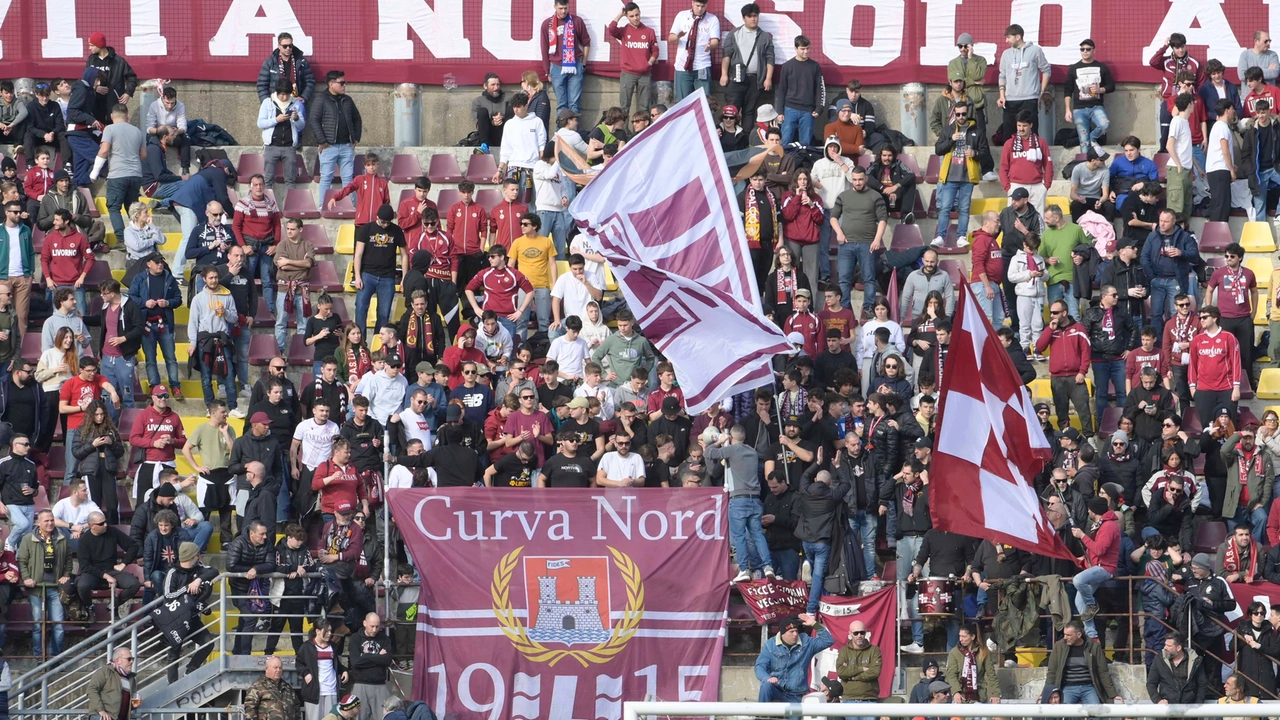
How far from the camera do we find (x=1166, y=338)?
22.6 metres

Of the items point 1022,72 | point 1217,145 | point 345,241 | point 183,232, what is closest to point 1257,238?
point 1217,145

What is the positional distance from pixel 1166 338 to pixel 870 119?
18.1ft

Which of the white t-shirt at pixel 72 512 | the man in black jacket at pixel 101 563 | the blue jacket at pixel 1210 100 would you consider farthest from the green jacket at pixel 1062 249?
the white t-shirt at pixel 72 512

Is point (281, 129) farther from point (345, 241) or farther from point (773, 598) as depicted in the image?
point (773, 598)

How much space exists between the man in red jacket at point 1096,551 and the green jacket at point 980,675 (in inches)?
45.2

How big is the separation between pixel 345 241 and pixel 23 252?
13.1 ft

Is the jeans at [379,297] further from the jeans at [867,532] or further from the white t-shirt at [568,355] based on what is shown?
the jeans at [867,532]

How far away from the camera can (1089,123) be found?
1061 inches

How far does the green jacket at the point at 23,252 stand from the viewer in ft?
77.9

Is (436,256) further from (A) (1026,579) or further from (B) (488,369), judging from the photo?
(A) (1026,579)

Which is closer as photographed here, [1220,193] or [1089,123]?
[1220,193]

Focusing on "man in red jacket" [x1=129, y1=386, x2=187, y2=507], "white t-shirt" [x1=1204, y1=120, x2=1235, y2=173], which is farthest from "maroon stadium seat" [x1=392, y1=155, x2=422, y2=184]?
"white t-shirt" [x1=1204, y1=120, x2=1235, y2=173]

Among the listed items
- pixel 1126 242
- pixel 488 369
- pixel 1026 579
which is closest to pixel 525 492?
pixel 488 369

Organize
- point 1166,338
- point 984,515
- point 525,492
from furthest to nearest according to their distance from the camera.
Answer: point 1166,338 → point 525,492 → point 984,515
